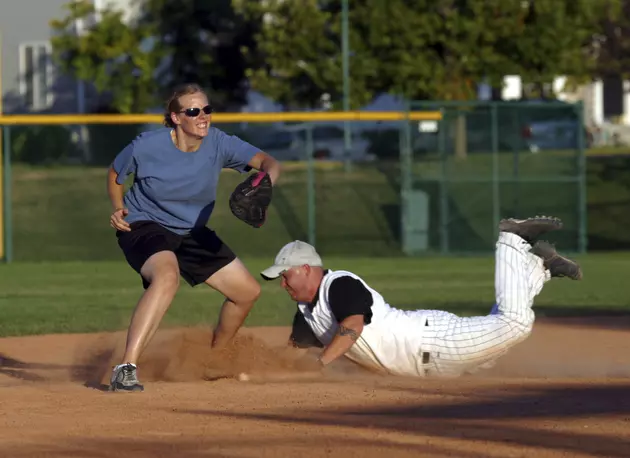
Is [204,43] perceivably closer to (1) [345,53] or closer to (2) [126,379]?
(1) [345,53]

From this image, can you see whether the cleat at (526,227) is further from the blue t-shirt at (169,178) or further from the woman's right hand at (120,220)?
the woman's right hand at (120,220)

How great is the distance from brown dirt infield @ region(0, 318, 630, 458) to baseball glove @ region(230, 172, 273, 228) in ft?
2.95

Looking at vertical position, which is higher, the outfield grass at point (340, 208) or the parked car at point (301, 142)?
the parked car at point (301, 142)

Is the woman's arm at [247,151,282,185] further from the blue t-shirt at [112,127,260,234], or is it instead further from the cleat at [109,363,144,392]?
the cleat at [109,363,144,392]

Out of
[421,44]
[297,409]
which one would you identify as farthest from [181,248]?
[421,44]

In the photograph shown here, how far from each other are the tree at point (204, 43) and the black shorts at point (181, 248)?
25.3 meters

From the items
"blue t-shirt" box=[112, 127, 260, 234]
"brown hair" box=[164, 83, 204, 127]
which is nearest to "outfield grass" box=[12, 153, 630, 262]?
"blue t-shirt" box=[112, 127, 260, 234]

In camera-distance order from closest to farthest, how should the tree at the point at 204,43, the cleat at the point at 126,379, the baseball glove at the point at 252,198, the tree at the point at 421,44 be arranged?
the cleat at the point at 126,379
the baseball glove at the point at 252,198
the tree at the point at 421,44
the tree at the point at 204,43

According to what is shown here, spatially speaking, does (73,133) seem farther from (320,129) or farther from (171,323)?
(171,323)

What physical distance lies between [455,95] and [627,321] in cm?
1843

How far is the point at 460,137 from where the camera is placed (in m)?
20.2

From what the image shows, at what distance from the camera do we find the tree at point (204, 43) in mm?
33344

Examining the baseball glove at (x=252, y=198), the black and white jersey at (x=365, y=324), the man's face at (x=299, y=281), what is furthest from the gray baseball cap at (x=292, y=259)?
the baseball glove at (x=252, y=198)

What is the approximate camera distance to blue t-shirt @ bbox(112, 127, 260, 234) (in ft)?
25.1
